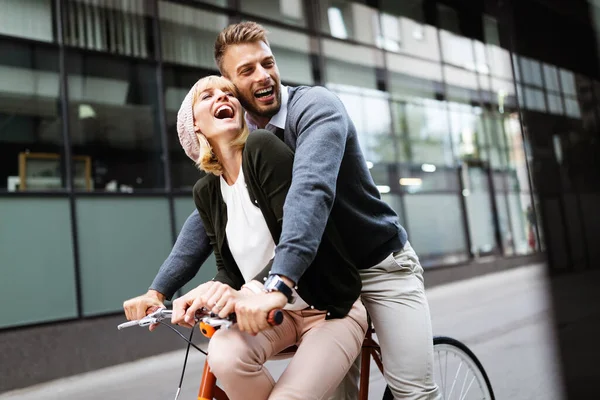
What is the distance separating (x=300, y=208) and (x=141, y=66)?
27.8 feet

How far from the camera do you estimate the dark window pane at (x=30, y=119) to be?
801 centimetres

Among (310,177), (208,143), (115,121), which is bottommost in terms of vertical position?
(310,177)

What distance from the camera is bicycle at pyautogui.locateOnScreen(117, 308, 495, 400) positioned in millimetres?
1805

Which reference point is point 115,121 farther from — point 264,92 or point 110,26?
point 264,92

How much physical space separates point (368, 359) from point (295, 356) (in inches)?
22.2

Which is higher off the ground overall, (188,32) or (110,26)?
(188,32)

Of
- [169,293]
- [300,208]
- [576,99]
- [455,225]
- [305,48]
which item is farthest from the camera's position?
[455,225]

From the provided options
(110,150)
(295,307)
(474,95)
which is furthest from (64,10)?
(474,95)

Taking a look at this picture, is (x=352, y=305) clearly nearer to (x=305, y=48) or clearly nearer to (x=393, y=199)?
(x=305, y=48)

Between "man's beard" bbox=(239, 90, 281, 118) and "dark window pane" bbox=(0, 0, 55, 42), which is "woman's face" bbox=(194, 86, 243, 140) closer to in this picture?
"man's beard" bbox=(239, 90, 281, 118)

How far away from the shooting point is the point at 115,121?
9242 millimetres

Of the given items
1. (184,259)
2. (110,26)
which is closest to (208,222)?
(184,259)

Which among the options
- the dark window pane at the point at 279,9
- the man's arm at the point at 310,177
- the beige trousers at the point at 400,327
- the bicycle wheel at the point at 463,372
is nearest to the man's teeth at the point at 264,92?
the man's arm at the point at 310,177

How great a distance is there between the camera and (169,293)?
2.33 m
